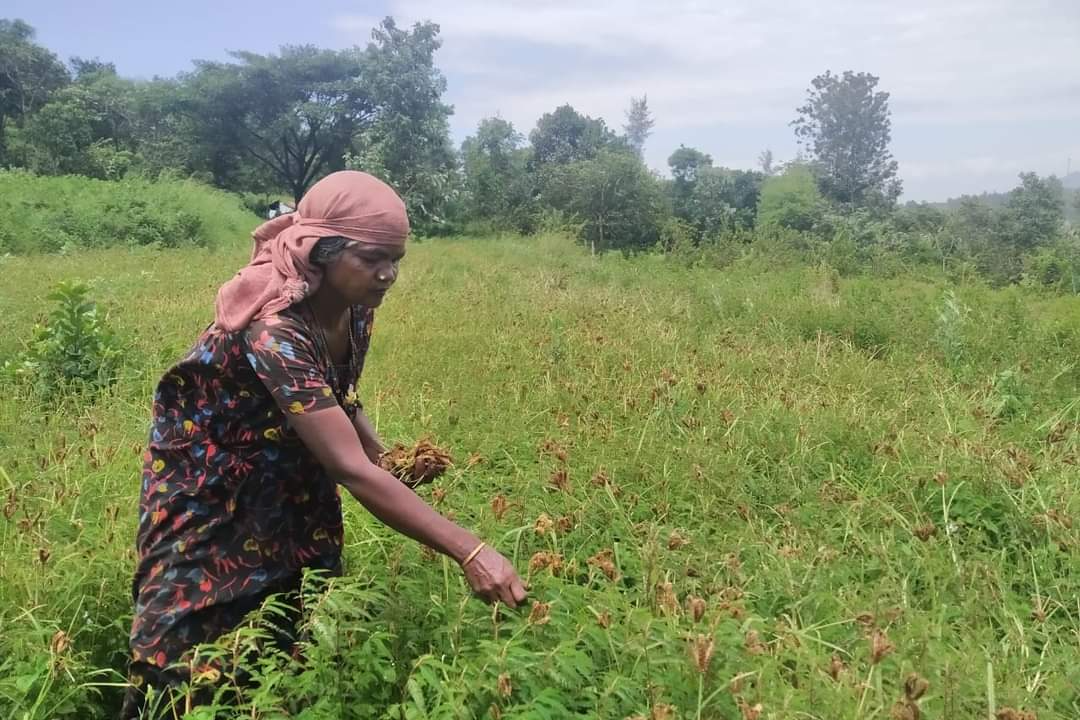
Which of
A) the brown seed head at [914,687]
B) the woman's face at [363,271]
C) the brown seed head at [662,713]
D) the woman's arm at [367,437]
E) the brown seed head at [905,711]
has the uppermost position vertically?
the woman's face at [363,271]

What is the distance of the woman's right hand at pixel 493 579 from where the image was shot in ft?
4.76

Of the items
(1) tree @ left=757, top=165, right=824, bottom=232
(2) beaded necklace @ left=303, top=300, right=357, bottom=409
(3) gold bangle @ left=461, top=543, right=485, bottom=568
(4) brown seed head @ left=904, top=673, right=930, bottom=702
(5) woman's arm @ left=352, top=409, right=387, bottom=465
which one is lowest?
(4) brown seed head @ left=904, top=673, right=930, bottom=702

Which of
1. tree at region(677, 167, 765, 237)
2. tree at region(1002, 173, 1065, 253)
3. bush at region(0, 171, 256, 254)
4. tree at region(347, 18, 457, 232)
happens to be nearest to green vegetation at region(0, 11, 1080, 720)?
bush at region(0, 171, 256, 254)

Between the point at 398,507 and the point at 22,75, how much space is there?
33432mm

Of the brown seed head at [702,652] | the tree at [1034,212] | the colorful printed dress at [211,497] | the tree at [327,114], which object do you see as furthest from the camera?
the tree at [327,114]

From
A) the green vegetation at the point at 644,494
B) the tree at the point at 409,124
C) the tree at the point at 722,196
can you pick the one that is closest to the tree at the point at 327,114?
the tree at the point at 409,124

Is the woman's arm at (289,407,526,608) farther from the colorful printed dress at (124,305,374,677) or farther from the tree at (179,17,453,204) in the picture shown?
the tree at (179,17,453,204)

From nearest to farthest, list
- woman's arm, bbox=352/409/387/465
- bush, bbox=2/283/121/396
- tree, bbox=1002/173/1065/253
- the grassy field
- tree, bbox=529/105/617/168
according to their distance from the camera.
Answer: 1. the grassy field
2. woman's arm, bbox=352/409/387/465
3. bush, bbox=2/283/121/396
4. tree, bbox=1002/173/1065/253
5. tree, bbox=529/105/617/168

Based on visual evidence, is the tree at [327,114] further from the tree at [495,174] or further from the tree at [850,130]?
the tree at [850,130]

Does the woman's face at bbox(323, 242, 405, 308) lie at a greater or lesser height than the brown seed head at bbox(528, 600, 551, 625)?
greater

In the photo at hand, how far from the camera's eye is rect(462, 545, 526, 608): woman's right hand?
1.45 metres

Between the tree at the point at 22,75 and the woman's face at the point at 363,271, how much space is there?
3017 cm

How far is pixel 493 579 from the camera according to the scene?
1448 mm

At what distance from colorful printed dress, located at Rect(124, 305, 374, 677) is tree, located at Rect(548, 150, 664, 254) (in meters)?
17.2
